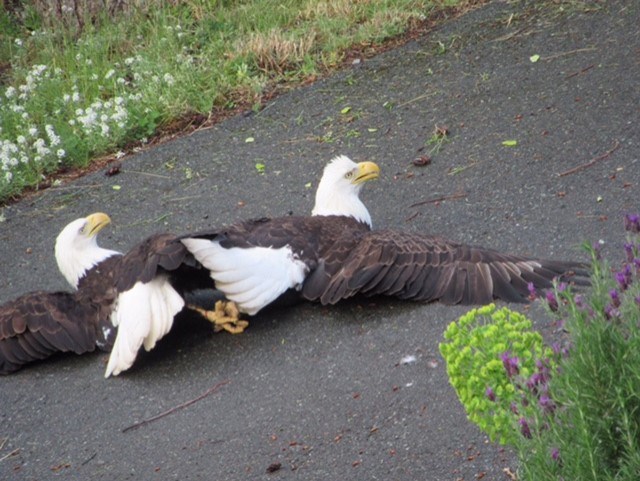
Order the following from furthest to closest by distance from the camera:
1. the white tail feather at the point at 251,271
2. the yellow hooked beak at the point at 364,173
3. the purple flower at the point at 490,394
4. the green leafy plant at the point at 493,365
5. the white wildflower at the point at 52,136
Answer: the white wildflower at the point at 52,136
the yellow hooked beak at the point at 364,173
the white tail feather at the point at 251,271
the green leafy plant at the point at 493,365
the purple flower at the point at 490,394

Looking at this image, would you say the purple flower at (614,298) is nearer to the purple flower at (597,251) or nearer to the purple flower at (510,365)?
the purple flower at (597,251)

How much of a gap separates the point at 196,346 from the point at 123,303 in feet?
1.66

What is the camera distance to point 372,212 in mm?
8094

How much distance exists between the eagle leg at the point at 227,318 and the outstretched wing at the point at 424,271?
0.40 metres

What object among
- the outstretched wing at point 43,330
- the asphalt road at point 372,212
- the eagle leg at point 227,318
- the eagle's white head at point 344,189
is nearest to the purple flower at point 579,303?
the asphalt road at point 372,212

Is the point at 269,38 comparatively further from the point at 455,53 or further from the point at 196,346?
the point at 196,346

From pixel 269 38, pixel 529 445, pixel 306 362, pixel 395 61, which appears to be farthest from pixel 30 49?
pixel 529 445

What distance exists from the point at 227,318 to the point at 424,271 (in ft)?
3.76

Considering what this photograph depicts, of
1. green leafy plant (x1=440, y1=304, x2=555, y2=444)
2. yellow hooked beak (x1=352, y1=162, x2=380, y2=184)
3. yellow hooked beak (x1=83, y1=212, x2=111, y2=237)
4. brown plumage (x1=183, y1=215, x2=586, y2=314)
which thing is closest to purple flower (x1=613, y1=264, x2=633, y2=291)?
green leafy plant (x1=440, y1=304, x2=555, y2=444)

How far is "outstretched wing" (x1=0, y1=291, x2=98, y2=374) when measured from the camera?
6770 millimetres

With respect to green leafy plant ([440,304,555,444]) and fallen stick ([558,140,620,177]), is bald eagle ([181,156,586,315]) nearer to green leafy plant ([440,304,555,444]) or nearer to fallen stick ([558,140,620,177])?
fallen stick ([558,140,620,177])

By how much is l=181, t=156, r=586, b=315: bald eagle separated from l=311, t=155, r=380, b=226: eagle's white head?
472mm

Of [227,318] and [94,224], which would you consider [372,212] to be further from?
[94,224]

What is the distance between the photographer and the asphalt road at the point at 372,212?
558 centimetres
